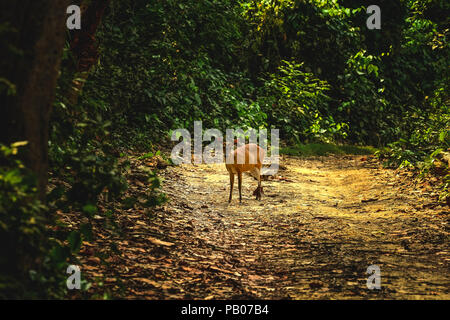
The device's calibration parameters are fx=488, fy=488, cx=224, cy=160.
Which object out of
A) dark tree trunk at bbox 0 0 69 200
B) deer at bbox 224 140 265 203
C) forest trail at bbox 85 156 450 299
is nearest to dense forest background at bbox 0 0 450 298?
dark tree trunk at bbox 0 0 69 200

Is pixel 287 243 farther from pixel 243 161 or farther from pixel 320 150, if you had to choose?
pixel 320 150

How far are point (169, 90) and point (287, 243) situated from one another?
749 cm

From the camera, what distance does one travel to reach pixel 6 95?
268cm

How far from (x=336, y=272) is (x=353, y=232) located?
4.92 feet

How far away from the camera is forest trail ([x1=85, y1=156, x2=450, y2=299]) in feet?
12.1

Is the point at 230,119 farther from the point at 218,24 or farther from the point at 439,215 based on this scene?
the point at 439,215

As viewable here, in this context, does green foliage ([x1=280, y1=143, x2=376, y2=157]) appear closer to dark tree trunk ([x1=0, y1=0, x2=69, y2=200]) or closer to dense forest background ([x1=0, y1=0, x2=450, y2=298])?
dense forest background ([x1=0, y1=0, x2=450, y2=298])

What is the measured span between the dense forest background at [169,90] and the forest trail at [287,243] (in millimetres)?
579

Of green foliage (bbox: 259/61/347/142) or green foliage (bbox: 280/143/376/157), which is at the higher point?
green foliage (bbox: 259/61/347/142)

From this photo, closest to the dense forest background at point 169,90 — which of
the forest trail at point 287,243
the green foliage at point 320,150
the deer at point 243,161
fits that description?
the forest trail at point 287,243

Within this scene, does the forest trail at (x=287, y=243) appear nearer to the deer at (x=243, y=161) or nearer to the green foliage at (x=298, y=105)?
the deer at (x=243, y=161)

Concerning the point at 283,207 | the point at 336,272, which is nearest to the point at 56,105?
the point at 336,272

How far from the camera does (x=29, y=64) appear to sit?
2.68m

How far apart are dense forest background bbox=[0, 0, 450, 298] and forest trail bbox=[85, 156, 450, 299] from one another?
0.58 metres
